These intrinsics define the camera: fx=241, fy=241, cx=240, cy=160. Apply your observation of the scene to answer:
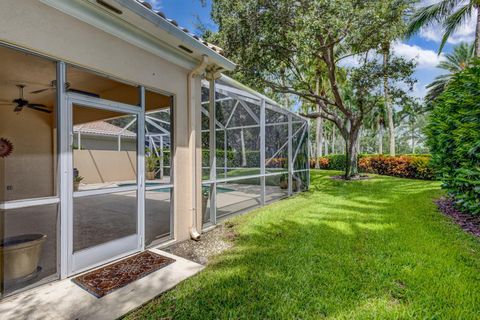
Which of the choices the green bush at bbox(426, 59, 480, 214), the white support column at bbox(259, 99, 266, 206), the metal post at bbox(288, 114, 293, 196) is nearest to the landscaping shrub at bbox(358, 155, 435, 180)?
the green bush at bbox(426, 59, 480, 214)

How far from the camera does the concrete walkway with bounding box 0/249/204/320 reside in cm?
223

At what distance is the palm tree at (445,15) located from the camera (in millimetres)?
9925

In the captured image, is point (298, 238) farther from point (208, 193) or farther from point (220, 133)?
point (220, 133)

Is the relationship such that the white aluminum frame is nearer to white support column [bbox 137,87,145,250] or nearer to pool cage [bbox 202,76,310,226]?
white support column [bbox 137,87,145,250]

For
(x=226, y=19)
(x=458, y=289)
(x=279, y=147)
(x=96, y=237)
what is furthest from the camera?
(x=226, y=19)

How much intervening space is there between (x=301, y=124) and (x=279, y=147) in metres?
2.05

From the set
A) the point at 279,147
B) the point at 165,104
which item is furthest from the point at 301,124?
the point at 165,104

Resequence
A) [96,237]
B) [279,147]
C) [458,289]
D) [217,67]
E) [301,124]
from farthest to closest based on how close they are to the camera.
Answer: [301,124]
[279,147]
[217,67]
[96,237]
[458,289]

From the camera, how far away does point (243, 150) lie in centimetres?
675

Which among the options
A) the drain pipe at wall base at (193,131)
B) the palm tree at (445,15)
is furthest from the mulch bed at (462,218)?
the palm tree at (445,15)

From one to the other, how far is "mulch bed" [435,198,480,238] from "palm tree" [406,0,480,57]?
27.6 ft

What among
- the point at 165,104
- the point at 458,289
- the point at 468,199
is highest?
the point at 165,104

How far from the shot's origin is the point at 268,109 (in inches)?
283

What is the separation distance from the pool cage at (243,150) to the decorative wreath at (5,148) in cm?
481
